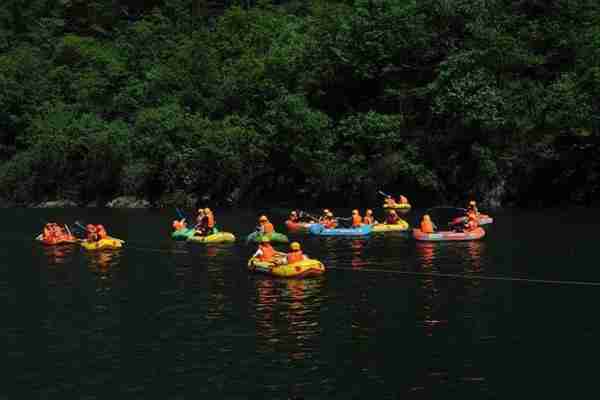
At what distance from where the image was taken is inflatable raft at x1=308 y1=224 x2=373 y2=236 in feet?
190

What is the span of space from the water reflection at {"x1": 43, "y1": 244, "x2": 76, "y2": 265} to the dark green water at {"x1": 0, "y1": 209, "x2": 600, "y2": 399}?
0.80 m

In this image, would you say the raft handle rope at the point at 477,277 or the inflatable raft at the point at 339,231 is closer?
the raft handle rope at the point at 477,277

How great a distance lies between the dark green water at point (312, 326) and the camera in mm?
23391

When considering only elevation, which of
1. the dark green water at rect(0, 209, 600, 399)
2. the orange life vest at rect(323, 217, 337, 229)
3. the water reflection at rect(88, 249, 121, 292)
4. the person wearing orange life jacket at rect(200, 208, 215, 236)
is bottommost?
the dark green water at rect(0, 209, 600, 399)

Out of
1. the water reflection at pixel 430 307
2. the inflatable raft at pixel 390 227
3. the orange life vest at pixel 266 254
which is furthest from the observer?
the inflatable raft at pixel 390 227

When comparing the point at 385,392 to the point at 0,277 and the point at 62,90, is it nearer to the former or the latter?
the point at 0,277

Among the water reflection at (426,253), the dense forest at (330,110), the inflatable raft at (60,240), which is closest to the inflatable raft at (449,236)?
the water reflection at (426,253)

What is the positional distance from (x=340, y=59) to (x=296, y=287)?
6089 centimetres

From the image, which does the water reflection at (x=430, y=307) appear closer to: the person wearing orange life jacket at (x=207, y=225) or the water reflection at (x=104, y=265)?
the water reflection at (x=104, y=265)

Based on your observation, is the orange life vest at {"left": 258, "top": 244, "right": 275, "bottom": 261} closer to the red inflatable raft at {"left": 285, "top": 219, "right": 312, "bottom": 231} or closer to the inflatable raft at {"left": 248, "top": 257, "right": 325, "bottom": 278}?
the inflatable raft at {"left": 248, "top": 257, "right": 325, "bottom": 278}

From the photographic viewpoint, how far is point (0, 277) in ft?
145

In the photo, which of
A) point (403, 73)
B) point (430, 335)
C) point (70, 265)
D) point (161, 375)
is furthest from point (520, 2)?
point (161, 375)

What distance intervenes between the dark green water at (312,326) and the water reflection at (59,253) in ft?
2.62

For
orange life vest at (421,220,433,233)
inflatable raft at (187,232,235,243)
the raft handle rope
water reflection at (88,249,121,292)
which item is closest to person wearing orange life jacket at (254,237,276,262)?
the raft handle rope
